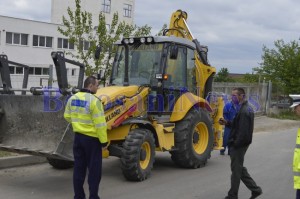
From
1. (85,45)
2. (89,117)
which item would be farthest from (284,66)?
(89,117)

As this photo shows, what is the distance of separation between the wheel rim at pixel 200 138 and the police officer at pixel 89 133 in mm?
4179

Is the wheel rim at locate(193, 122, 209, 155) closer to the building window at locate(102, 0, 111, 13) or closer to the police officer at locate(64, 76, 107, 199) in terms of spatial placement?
the police officer at locate(64, 76, 107, 199)

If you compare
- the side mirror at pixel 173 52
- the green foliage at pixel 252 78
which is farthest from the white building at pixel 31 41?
the side mirror at pixel 173 52

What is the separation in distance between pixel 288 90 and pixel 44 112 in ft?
83.8

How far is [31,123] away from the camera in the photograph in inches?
338

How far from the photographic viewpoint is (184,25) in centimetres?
1225

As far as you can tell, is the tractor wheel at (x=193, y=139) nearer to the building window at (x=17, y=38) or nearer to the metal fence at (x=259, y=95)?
the metal fence at (x=259, y=95)

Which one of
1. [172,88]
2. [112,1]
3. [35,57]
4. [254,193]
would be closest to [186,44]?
[172,88]

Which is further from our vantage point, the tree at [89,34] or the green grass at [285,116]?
the green grass at [285,116]

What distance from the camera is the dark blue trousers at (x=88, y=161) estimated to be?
684cm

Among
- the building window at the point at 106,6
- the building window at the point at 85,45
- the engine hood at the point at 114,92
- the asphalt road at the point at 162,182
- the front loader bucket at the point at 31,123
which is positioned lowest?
the asphalt road at the point at 162,182

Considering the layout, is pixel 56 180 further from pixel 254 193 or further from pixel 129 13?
pixel 129 13

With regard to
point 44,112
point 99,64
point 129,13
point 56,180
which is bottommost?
point 56,180

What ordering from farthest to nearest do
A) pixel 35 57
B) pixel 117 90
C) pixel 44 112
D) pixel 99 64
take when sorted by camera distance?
1. pixel 35 57
2. pixel 99 64
3. pixel 117 90
4. pixel 44 112
